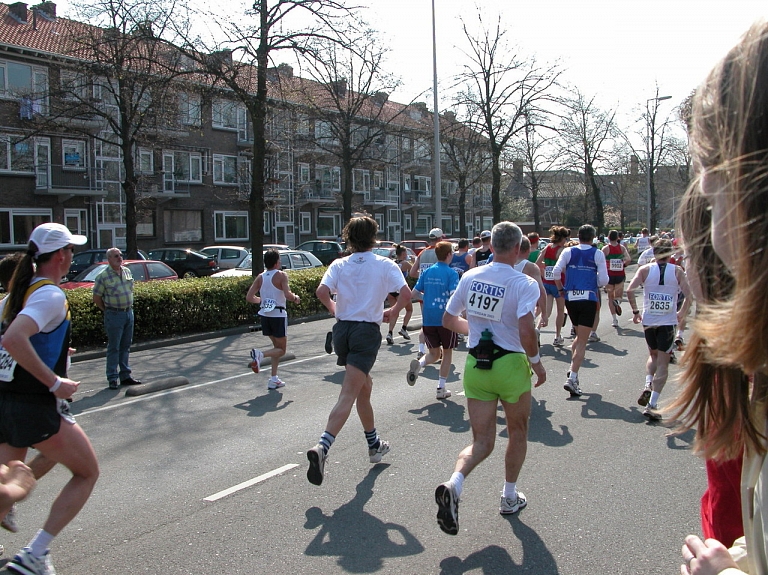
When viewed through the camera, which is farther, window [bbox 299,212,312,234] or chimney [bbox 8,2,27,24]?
window [bbox 299,212,312,234]

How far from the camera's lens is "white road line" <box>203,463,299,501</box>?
5.11 metres

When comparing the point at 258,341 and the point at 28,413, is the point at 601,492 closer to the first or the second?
the point at 28,413

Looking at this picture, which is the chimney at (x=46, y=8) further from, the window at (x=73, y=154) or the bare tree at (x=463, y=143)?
the bare tree at (x=463, y=143)

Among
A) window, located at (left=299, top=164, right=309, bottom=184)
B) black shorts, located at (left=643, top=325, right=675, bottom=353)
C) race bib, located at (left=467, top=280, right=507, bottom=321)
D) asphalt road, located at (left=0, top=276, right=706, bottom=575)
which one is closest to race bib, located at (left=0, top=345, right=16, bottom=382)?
asphalt road, located at (left=0, top=276, right=706, bottom=575)

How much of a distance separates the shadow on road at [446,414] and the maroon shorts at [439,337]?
2.24 feet

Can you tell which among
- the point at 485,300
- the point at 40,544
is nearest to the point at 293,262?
the point at 485,300

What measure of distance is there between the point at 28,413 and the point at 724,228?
359 cm

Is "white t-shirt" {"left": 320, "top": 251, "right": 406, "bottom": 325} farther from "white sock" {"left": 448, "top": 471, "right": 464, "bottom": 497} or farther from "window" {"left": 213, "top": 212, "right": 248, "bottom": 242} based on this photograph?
"window" {"left": 213, "top": 212, "right": 248, "bottom": 242}

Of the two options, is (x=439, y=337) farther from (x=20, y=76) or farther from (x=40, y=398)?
(x=20, y=76)

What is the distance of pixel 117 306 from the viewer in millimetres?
Answer: 9750

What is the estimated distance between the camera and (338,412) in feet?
17.3

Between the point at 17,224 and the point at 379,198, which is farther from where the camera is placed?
the point at 379,198

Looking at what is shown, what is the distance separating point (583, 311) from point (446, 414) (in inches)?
92.5

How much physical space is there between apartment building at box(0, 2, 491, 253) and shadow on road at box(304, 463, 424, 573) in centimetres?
1516
